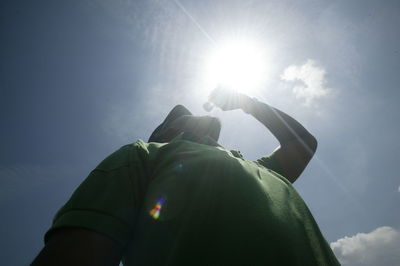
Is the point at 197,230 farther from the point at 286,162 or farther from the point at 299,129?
the point at 299,129

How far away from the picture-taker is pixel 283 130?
3.00 meters

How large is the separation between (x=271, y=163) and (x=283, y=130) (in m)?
0.73

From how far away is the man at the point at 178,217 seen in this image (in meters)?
0.82

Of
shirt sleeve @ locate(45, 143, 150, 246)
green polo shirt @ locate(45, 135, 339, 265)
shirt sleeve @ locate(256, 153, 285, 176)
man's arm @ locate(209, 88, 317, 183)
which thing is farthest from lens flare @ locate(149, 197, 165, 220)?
man's arm @ locate(209, 88, 317, 183)

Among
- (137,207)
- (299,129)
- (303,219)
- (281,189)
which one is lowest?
(137,207)

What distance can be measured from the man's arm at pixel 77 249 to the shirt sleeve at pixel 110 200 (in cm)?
3

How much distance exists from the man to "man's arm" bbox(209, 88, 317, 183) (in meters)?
1.41

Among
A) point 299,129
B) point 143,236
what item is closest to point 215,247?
point 143,236

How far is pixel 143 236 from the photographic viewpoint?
37.2 inches

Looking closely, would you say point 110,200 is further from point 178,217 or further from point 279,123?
point 279,123

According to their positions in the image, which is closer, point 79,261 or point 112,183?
point 79,261

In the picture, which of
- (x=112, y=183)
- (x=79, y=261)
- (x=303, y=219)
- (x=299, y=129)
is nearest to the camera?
(x=79, y=261)

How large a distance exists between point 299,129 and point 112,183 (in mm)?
2807

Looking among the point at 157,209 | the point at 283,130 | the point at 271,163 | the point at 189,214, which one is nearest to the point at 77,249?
the point at 157,209
